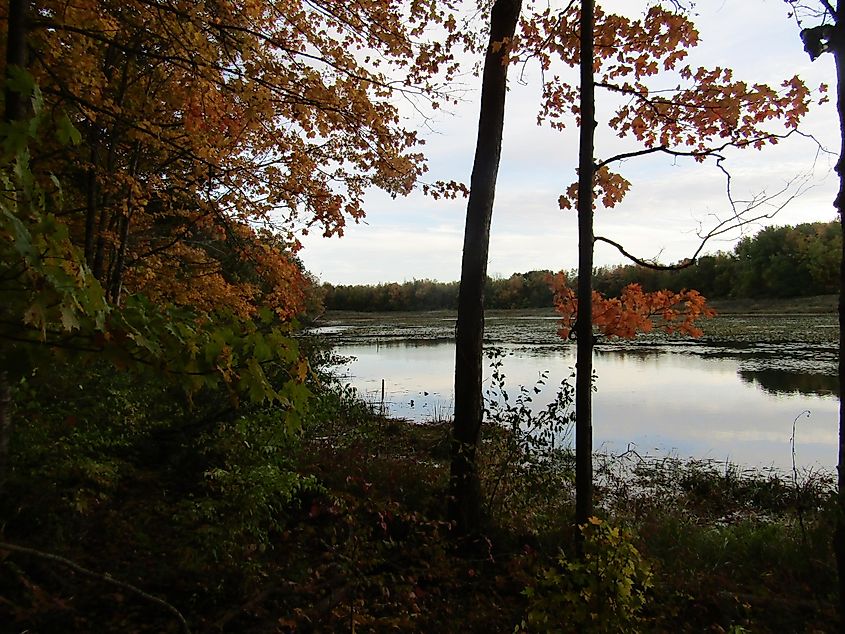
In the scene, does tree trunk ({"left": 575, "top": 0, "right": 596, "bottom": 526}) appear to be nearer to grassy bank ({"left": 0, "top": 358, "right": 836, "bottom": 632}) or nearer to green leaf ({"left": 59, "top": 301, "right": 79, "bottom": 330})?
grassy bank ({"left": 0, "top": 358, "right": 836, "bottom": 632})

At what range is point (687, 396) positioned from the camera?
17906 mm

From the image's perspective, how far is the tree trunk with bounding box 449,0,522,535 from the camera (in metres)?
5.89

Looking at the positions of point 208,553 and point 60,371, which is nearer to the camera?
point 208,553

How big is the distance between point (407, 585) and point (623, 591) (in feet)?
7.77

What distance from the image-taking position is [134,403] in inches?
240

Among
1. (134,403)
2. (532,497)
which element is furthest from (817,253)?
(134,403)

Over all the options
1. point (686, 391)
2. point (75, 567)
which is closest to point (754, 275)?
point (686, 391)

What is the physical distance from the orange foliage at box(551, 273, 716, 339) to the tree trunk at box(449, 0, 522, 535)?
3.57 feet

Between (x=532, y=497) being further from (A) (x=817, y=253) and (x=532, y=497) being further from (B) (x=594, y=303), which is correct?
(A) (x=817, y=253)

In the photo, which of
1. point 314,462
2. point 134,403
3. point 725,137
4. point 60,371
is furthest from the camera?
point 314,462

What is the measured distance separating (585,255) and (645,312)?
2.43ft

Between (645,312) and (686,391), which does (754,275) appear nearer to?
(686,391)

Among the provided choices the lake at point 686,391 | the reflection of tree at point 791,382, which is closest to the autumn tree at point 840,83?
the lake at point 686,391

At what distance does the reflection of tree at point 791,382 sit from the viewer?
17305 mm
